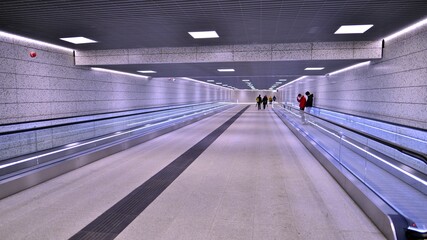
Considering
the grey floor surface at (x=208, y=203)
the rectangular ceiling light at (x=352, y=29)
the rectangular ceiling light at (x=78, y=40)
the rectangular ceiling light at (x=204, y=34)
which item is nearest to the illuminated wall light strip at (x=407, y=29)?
the rectangular ceiling light at (x=352, y=29)

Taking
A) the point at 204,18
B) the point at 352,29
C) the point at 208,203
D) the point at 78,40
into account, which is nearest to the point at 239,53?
the point at 352,29

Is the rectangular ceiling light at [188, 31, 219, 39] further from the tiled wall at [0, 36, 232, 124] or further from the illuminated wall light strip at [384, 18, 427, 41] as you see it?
the tiled wall at [0, 36, 232, 124]

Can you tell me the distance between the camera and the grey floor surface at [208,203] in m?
3.59

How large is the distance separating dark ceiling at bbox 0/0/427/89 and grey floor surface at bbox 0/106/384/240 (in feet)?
12.9

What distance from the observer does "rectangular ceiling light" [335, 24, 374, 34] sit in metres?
8.87

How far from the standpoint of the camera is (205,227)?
12.1 ft

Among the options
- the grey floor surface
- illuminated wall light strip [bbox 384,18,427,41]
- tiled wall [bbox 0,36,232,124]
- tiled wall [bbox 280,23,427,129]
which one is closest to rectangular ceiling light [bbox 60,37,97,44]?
tiled wall [bbox 0,36,232,124]

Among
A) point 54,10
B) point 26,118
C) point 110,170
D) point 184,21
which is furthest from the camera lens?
point 26,118

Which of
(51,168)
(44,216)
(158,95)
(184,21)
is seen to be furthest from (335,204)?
(158,95)

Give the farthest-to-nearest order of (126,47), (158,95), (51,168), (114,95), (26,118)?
1. (158,95)
2. (114,95)
3. (126,47)
4. (26,118)
5. (51,168)

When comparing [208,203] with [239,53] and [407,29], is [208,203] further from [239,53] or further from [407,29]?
[239,53]

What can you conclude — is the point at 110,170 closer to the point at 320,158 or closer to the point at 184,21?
the point at 184,21

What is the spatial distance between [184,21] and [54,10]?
3385 mm

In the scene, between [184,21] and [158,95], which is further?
[158,95]
